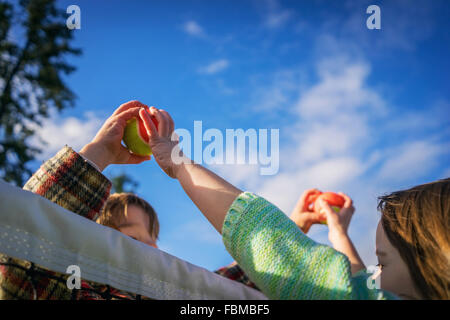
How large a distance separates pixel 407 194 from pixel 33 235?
1370 mm

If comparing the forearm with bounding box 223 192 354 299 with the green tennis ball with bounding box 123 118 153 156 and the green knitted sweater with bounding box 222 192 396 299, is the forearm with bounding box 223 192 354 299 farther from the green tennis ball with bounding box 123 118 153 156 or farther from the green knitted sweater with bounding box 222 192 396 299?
the green tennis ball with bounding box 123 118 153 156

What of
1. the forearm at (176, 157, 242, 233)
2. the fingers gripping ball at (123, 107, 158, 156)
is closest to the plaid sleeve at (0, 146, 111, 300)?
the fingers gripping ball at (123, 107, 158, 156)

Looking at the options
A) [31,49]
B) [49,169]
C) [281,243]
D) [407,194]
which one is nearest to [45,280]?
[49,169]

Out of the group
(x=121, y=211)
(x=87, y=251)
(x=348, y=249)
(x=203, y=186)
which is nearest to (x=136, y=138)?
(x=121, y=211)

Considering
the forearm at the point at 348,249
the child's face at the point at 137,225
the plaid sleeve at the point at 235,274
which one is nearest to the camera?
the forearm at the point at 348,249

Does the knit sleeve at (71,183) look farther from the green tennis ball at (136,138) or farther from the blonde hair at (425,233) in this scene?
the blonde hair at (425,233)

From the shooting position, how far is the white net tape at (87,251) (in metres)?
1.11

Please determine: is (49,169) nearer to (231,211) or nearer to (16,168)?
(231,211)

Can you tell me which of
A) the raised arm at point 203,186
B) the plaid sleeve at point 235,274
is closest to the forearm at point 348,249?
the plaid sleeve at point 235,274

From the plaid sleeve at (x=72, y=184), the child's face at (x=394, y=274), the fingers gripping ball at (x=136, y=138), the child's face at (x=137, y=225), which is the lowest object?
the child's face at (x=394, y=274)

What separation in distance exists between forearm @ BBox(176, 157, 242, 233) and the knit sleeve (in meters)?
0.83

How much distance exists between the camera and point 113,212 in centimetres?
331

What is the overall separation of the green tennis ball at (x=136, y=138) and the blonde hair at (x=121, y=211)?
0.87 m
